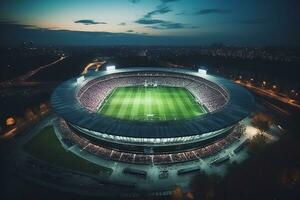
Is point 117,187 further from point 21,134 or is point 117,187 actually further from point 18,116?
point 18,116

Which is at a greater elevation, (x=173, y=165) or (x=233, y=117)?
(x=233, y=117)

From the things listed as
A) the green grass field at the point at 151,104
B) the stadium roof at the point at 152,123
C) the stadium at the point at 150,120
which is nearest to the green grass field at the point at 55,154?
the stadium at the point at 150,120

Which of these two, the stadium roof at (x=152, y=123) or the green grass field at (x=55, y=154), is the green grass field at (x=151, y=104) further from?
the green grass field at (x=55, y=154)

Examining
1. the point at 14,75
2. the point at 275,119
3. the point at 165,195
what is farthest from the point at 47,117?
the point at 14,75

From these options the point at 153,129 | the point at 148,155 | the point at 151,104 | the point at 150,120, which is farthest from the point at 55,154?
the point at 151,104

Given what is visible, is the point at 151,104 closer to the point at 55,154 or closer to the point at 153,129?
the point at 153,129

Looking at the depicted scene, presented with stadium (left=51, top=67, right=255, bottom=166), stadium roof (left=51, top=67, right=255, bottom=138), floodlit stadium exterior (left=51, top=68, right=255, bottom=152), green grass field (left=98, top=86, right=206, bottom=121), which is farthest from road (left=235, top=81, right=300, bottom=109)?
floodlit stadium exterior (left=51, top=68, right=255, bottom=152)
